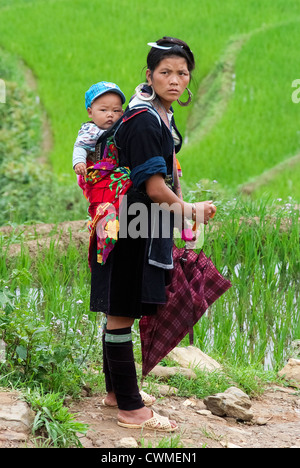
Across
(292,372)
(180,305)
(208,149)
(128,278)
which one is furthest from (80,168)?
(208,149)

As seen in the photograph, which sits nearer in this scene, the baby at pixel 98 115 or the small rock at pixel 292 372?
the baby at pixel 98 115

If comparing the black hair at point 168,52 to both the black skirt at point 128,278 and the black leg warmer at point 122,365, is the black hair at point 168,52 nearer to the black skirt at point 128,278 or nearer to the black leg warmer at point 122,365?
the black skirt at point 128,278

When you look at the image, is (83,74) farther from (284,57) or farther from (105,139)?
(105,139)

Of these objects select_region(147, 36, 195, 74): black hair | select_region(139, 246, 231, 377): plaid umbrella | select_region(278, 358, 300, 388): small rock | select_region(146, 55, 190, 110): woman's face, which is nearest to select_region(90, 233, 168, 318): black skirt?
select_region(139, 246, 231, 377): plaid umbrella

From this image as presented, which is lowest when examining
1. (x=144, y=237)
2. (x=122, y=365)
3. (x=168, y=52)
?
(x=122, y=365)

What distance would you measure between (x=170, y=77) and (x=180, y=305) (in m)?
0.81

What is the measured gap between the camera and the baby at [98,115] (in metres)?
2.79

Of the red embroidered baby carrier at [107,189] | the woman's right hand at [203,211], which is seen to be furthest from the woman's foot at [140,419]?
the woman's right hand at [203,211]

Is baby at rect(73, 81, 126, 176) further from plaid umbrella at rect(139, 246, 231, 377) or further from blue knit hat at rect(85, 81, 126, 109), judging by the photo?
plaid umbrella at rect(139, 246, 231, 377)

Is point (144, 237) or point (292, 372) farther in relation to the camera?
point (292, 372)

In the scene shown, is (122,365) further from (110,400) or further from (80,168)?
(80,168)

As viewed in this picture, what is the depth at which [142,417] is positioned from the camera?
2836 millimetres

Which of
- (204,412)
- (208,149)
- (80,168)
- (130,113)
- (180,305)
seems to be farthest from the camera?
(208,149)

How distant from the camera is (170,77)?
269 centimetres
